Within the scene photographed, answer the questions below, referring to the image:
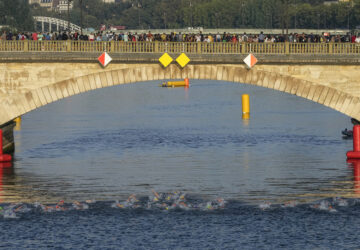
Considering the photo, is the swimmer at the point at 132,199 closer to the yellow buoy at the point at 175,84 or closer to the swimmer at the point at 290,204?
the swimmer at the point at 290,204

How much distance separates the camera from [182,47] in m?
62.2

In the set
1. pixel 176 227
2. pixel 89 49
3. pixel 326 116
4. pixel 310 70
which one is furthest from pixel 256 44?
pixel 326 116

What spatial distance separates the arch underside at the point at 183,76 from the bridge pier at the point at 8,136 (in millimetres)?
2938

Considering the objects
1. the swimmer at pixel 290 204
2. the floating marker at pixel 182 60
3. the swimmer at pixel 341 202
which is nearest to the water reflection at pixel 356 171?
the swimmer at pixel 341 202

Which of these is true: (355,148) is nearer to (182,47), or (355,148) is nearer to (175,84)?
(182,47)

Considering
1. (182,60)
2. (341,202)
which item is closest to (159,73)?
(182,60)

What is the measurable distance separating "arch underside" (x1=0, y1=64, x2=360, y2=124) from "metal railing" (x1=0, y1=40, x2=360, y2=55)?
1178 millimetres

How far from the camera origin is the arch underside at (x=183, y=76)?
60844 millimetres

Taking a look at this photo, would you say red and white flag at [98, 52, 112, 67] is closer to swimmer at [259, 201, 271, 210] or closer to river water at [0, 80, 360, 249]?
river water at [0, 80, 360, 249]

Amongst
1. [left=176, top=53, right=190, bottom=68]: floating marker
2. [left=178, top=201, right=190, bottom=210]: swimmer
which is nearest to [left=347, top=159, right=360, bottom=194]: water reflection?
[left=178, top=201, right=190, bottom=210]: swimmer

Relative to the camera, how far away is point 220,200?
170ft

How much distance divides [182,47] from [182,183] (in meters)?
9.86

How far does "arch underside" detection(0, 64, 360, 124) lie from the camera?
200ft

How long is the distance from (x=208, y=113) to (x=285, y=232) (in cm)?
6533
